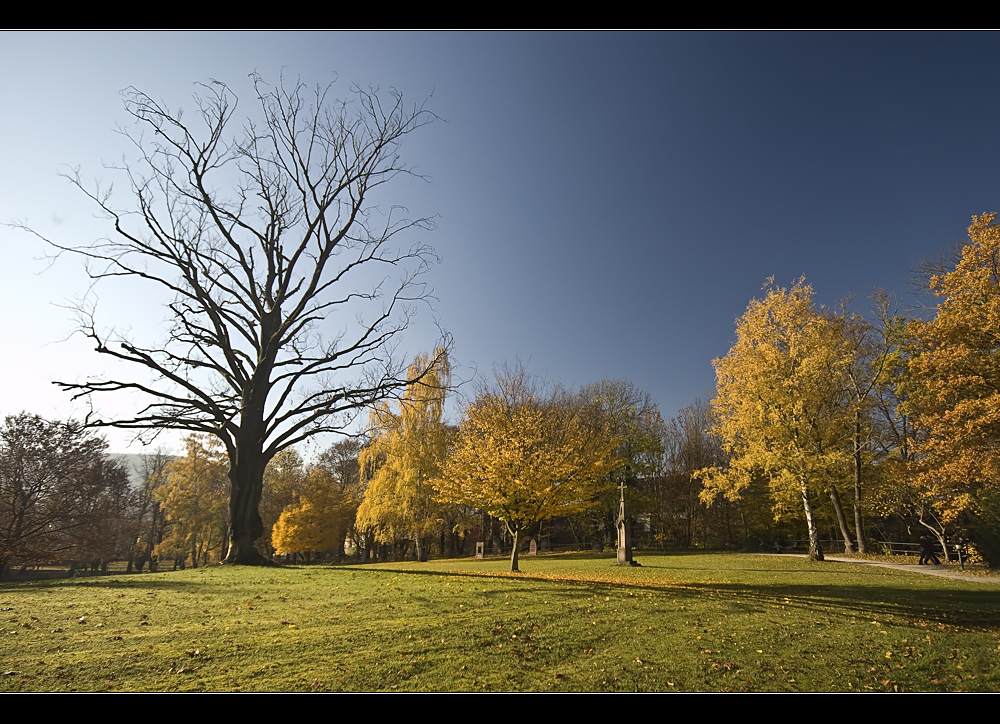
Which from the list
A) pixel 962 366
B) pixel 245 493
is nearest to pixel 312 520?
pixel 245 493

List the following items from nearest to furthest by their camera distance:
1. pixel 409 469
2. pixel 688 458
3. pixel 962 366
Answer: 1. pixel 962 366
2. pixel 409 469
3. pixel 688 458

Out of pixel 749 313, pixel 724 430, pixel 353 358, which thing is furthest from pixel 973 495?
pixel 353 358

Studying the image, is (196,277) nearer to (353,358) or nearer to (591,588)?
(353,358)

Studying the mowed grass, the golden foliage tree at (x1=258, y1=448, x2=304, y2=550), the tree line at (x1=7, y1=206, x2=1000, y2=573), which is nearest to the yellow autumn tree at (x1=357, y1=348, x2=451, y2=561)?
the tree line at (x1=7, y1=206, x2=1000, y2=573)

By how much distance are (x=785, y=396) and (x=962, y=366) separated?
23.0ft

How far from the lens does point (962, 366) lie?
43.3 feet

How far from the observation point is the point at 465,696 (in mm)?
2943

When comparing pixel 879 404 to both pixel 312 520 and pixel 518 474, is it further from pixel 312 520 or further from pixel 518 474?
pixel 312 520

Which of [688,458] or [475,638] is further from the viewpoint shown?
[688,458]

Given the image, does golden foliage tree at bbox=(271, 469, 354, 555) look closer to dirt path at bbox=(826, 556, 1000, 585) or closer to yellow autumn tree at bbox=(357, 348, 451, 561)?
yellow autumn tree at bbox=(357, 348, 451, 561)

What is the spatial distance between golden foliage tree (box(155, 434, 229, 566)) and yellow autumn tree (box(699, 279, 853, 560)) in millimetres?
34024

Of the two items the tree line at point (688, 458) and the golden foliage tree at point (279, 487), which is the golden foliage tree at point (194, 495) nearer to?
the tree line at point (688, 458)

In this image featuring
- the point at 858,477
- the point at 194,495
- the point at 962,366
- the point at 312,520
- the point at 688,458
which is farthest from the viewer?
the point at 688,458

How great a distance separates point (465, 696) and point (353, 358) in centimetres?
1407
